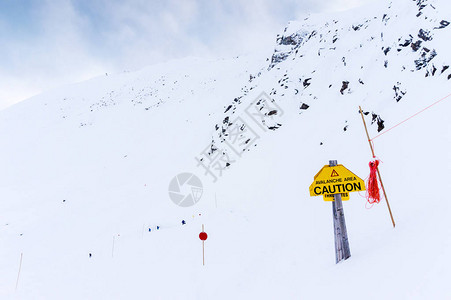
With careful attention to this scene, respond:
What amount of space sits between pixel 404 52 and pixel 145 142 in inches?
1280

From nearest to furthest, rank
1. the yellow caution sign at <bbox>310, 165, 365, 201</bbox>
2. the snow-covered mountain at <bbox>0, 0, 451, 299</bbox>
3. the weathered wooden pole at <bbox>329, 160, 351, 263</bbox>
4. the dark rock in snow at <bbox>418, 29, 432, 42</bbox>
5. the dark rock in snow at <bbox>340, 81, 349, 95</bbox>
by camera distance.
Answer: the yellow caution sign at <bbox>310, 165, 365, 201</bbox>, the weathered wooden pole at <bbox>329, 160, 351, 263</bbox>, the snow-covered mountain at <bbox>0, 0, 451, 299</bbox>, the dark rock in snow at <bbox>418, 29, 432, 42</bbox>, the dark rock in snow at <bbox>340, 81, 349, 95</bbox>

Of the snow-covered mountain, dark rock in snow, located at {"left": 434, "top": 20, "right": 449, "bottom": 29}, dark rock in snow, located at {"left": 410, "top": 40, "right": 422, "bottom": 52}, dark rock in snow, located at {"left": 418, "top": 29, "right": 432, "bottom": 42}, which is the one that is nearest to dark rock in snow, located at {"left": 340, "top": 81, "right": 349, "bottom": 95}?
the snow-covered mountain

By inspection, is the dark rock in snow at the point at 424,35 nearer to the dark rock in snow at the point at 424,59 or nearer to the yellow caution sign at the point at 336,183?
the dark rock in snow at the point at 424,59

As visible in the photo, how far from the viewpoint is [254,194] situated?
15.8 m

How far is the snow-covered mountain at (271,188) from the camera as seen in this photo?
18.3 feet

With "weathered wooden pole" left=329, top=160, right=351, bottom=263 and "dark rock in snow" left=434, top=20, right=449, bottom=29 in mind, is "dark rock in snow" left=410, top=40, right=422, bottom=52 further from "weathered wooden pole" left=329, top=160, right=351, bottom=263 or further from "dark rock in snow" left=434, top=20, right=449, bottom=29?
"weathered wooden pole" left=329, top=160, right=351, bottom=263

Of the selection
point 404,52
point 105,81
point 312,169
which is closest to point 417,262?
point 312,169

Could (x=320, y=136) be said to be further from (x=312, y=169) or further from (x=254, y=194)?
(x=254, y=194)

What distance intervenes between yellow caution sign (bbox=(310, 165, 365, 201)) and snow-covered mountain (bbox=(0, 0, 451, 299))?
3.61 ft

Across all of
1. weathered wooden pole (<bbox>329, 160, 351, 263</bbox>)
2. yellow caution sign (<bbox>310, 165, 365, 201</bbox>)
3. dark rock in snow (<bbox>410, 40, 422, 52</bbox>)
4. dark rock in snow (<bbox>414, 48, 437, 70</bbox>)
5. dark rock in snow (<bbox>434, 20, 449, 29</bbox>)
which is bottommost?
weathered wooden pole (<bbox>329, 160, 351, 263</bbox>)

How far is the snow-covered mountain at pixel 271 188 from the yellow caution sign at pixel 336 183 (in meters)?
1.10

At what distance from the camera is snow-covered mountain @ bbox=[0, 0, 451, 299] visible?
5582mm

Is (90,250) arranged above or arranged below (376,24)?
below

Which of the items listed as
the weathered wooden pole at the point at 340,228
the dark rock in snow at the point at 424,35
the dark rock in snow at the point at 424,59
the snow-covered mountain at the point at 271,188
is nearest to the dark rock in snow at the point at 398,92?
the snow-covered mountain at the point at 271,188
